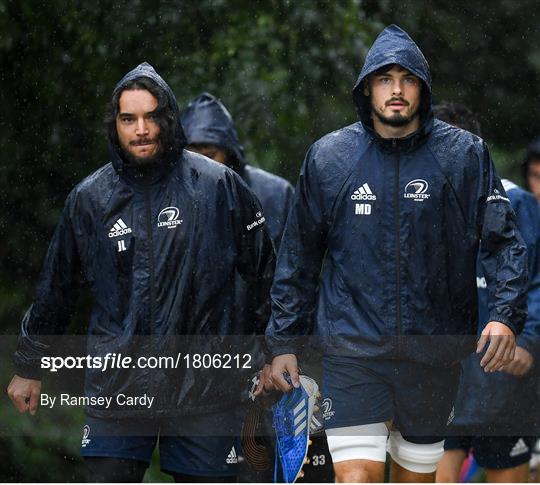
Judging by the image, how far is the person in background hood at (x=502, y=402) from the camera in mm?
7293

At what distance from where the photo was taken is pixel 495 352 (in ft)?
19.6

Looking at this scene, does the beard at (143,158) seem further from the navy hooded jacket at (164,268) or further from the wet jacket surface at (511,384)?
the wet jacket surface at (511,384)

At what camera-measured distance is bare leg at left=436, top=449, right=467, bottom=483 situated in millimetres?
7746

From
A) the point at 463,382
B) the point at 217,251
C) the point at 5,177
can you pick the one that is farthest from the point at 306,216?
the point at 5,177

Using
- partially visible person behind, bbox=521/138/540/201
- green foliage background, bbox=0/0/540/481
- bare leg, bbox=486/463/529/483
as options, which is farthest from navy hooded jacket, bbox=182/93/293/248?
bare leg, bbox=486/463/529/483

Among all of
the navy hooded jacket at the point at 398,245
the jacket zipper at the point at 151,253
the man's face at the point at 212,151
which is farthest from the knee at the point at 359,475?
the man's face at the point at 212,151

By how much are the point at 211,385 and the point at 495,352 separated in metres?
1.21

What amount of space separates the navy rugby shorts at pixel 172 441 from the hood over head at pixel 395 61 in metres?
1.38

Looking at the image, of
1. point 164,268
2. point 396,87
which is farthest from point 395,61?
point 164,268

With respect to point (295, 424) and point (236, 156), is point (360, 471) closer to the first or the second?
point (295, 424)

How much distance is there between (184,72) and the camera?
9.60m

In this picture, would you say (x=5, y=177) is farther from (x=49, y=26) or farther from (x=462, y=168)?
(x=462, y=168)

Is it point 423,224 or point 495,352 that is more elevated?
point 423,224

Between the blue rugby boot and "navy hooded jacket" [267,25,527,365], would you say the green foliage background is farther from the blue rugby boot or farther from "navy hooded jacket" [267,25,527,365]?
"navy hooded jacket" [267,25,527,365]
